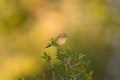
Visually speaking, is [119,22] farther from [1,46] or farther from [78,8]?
[1,46]

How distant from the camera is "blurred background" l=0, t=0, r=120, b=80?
11094 mm

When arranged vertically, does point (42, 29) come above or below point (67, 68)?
above

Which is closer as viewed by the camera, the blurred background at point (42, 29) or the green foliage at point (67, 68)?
the green foliage at point (67, 68)

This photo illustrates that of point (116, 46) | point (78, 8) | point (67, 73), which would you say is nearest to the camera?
point (67, 73)

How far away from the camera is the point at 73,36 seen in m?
11.4

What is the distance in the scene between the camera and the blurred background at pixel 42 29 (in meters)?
11.1

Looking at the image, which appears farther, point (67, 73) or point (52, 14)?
point (52, 14)

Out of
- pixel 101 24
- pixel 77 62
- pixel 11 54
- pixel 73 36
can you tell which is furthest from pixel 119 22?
pixel 77 62

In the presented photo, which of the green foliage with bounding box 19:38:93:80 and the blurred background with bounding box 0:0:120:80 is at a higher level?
the blurred background with bounding box 0:0:120:80

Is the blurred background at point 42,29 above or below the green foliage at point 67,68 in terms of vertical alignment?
above

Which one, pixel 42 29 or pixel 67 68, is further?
pixel 42 29

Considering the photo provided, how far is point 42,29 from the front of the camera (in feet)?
37.6

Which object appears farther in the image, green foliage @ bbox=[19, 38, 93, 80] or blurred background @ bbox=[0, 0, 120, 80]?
blurred background @ bbox=[0, 0, 120, 80]

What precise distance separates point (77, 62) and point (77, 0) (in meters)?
7.78
